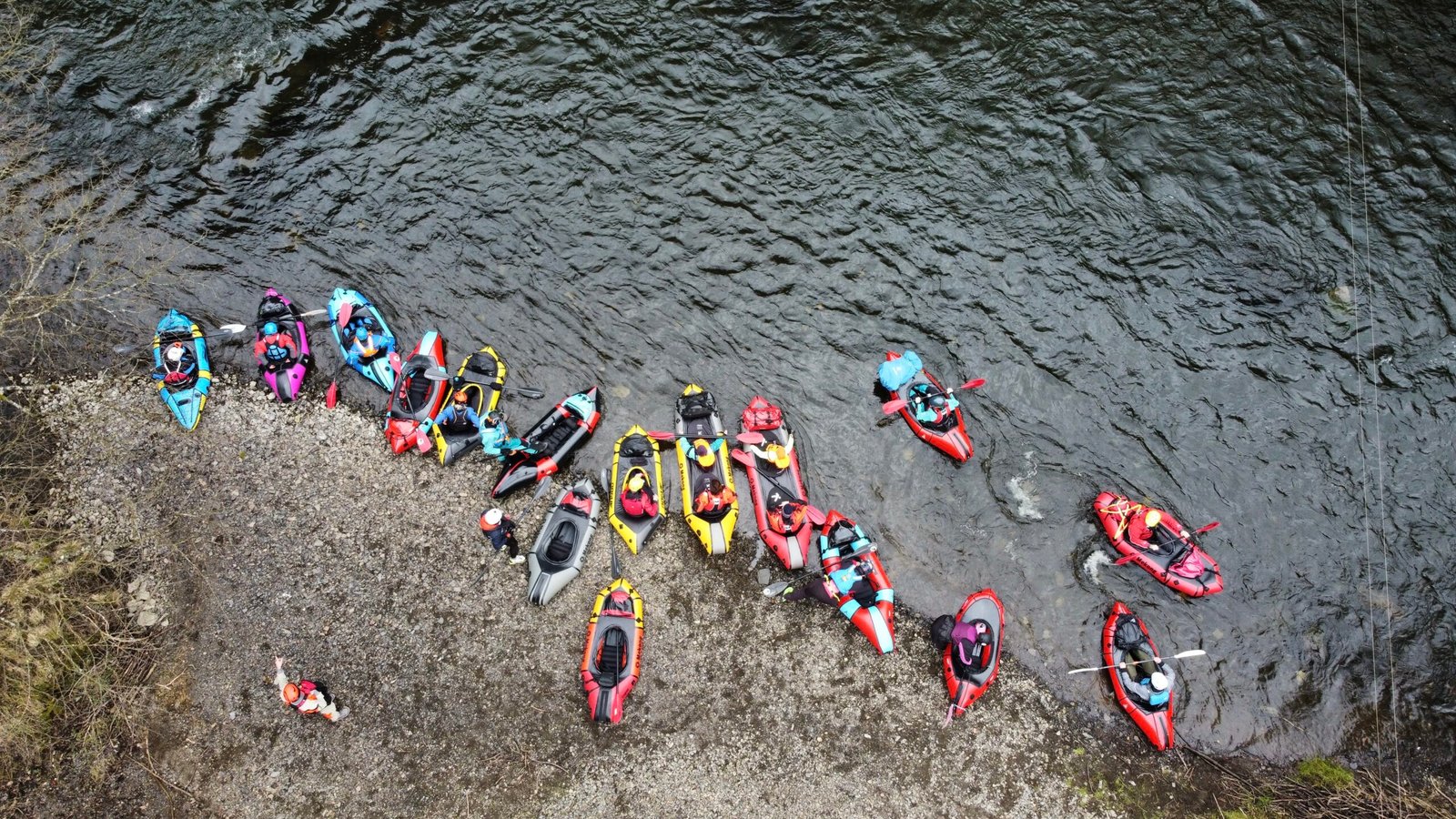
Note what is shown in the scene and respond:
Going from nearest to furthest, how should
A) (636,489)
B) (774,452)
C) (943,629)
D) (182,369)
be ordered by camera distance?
(943,629) < (636,489) < (774,452) < (182,369)

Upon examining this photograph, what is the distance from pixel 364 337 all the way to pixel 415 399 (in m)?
1.80

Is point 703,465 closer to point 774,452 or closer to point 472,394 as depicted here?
point 774,452

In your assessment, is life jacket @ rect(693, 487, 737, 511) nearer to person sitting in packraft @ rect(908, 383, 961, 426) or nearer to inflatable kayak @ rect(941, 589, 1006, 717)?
person sitting in packraft @ rect(908, 383, 961, 426)

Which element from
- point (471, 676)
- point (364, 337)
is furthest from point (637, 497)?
point (364, 337)

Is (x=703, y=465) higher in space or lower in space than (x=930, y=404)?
lower

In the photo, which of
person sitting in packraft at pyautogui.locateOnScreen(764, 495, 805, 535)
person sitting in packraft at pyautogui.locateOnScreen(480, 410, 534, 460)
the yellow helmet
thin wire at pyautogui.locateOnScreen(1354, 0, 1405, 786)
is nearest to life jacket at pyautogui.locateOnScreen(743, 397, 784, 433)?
the yellow helmet

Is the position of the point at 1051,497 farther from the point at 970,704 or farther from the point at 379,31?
the point at 379,31

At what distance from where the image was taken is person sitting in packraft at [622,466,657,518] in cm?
1291

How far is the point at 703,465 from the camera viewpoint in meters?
13.4

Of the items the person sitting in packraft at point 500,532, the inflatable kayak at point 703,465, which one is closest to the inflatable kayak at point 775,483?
the inflatable kayak at point 703,465

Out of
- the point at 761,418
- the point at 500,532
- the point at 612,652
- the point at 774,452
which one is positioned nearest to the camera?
the point at 612,652

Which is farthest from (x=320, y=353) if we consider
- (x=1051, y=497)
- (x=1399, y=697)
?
(x=1399, y=697)

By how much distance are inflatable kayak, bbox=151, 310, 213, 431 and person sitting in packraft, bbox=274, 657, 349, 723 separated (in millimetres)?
5273

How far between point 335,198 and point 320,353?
3.55m
